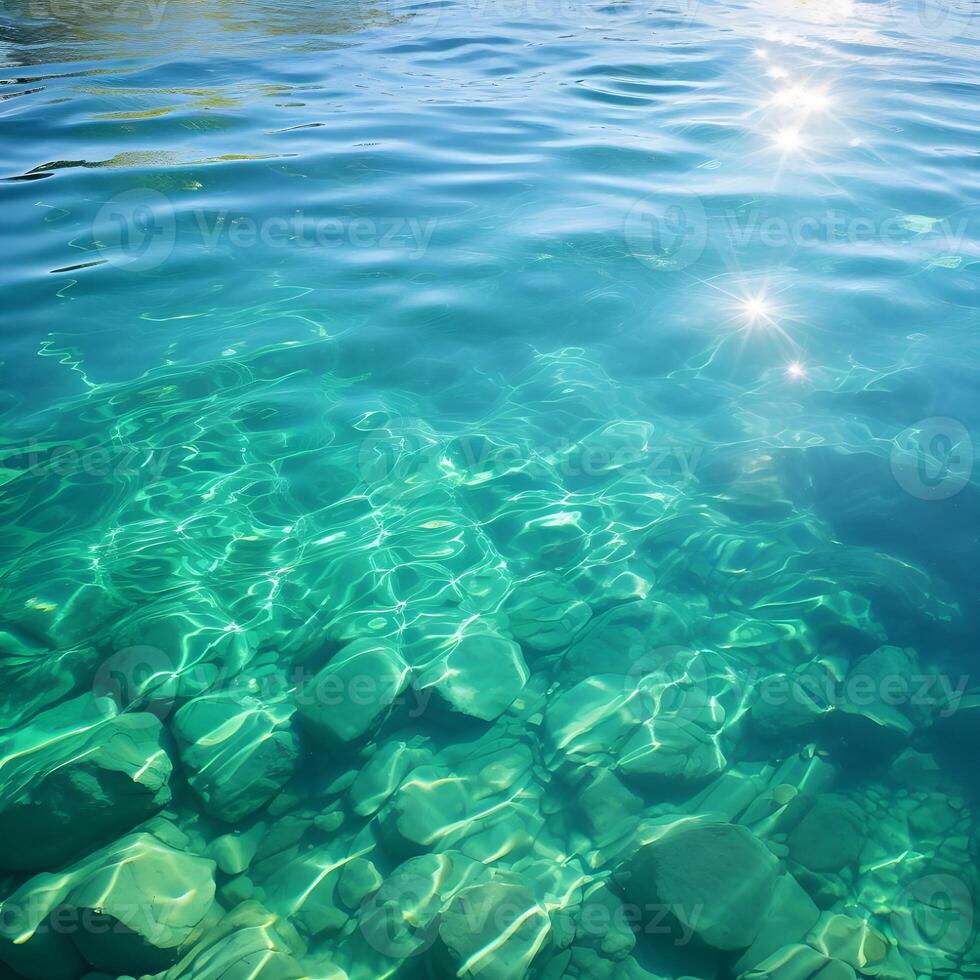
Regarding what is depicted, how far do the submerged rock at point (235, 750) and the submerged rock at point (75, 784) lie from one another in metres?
0.11

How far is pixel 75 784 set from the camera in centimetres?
279

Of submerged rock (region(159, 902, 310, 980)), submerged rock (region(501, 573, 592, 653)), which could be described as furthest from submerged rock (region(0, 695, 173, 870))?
submerged rock (region(501, 573, 592, 653))

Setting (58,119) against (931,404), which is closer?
(931,404)

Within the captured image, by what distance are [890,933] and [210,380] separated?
4660mm

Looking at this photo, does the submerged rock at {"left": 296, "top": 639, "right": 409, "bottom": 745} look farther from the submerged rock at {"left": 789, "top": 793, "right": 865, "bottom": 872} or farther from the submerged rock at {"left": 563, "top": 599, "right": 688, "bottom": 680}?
the submerged rock at {"left": 789, "top": 793, "right": 865, "bottom": 872}

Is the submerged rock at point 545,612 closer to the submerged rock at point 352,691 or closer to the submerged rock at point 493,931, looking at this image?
the submerged rock at point 352,691

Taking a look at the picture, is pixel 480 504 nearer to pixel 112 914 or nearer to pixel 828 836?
→ pixel 828 836

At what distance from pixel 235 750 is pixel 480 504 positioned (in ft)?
6.14

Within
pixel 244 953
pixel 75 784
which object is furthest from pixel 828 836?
pixel 75 784

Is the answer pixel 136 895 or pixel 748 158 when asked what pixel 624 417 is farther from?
pixel 748 158

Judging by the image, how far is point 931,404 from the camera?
15.7ft

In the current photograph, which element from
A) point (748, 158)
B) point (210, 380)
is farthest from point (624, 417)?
point (748, 158)

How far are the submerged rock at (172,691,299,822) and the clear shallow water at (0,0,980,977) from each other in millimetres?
13

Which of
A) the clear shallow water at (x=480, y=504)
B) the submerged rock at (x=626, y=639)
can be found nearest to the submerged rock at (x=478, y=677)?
the clear shallow water at (x=480, y=504)
